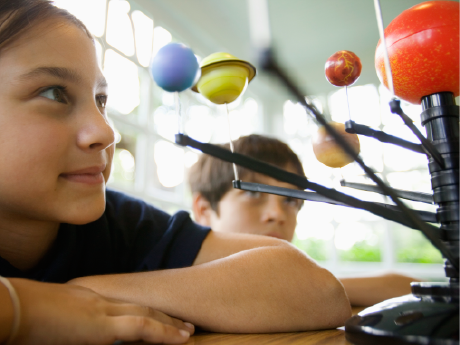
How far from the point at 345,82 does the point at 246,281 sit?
26 centimetres

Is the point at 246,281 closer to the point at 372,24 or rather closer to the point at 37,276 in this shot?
the point at 37,276

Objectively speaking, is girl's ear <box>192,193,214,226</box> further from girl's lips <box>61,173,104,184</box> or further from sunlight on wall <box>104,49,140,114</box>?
sunlight on wall <box>104,49,140,114</box>

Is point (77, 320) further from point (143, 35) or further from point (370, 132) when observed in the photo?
point (143, 35)

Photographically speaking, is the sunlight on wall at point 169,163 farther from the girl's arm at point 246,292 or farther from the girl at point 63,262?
the girl's arm at point 246,292

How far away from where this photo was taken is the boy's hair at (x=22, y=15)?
1.51ft

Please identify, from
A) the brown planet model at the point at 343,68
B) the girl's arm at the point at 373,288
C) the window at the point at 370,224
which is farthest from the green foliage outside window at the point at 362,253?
the brown planet model at the point at 343,68

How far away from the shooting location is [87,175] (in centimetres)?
50

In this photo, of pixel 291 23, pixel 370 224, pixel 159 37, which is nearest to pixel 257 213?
pixel 159 37

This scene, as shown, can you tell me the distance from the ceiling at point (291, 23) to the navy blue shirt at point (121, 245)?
2.28 m

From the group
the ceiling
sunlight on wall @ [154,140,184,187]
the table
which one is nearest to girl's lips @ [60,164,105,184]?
the table

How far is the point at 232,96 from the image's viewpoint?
0.38 metres

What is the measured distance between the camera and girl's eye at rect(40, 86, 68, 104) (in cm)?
47

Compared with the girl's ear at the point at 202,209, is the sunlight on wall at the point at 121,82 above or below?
above

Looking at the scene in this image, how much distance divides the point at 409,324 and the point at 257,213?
0.67m
